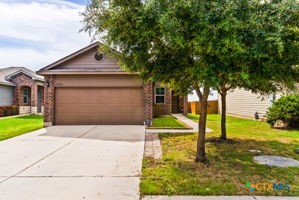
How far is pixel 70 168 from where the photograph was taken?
569 centimetres

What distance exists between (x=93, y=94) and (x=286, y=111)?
10.7 metres

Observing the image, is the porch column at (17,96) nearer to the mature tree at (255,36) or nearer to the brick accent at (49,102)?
the brick accent at (49,102)

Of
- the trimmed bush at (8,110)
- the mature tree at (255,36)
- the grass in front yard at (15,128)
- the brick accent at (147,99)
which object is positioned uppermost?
the mature tree at (255,36)

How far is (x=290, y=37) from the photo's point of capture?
441 centimetres

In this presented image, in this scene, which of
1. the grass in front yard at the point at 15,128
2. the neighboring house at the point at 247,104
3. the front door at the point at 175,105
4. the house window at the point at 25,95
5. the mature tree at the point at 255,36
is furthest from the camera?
the house window at the point at 25,95

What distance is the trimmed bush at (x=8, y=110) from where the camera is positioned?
20.5m

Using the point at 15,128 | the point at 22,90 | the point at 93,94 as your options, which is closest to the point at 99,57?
the point at 93,94

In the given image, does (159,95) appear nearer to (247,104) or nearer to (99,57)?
(247,104)

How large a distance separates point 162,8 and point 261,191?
3992mm

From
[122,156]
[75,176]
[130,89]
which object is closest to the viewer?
[75,176]

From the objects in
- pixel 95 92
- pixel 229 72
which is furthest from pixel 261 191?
pixel 95 92

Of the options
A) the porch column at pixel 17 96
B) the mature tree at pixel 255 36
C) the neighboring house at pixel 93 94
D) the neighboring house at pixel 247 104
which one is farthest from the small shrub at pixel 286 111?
the porch column at pixel 17 96

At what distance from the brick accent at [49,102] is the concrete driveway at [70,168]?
13.7ft

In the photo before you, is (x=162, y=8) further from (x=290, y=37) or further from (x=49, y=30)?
(x=49, y=30)
